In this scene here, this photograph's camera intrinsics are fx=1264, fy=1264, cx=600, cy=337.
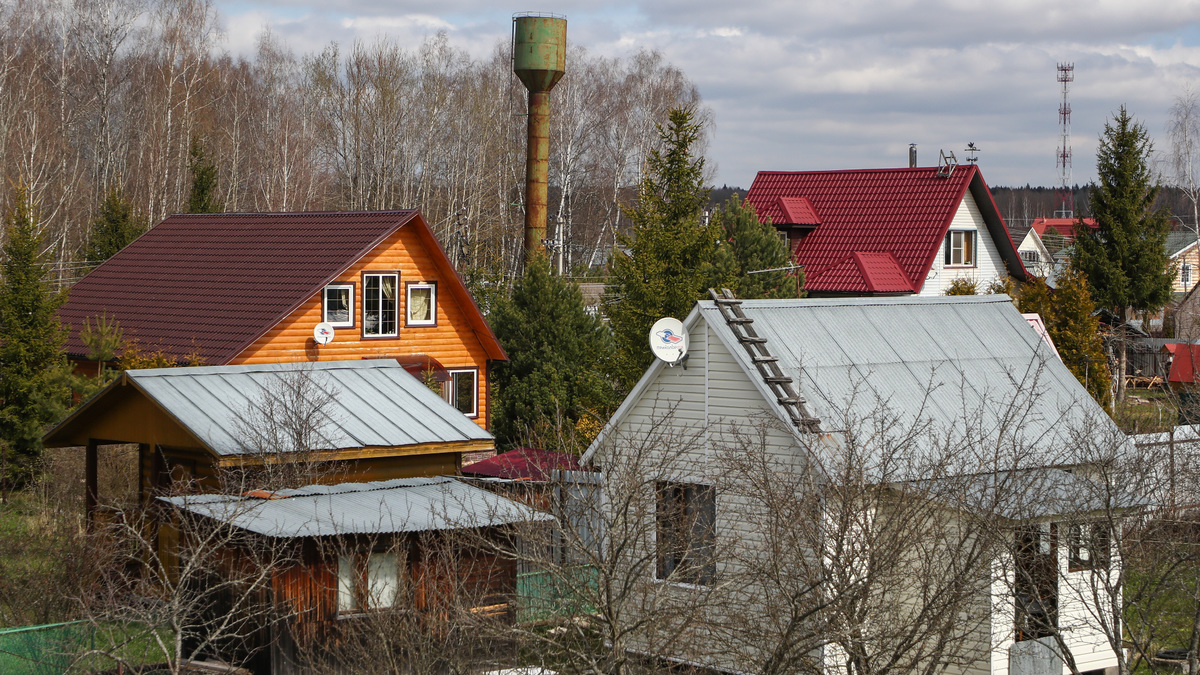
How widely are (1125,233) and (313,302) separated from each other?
27395 millimetres

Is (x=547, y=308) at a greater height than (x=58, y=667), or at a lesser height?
greater

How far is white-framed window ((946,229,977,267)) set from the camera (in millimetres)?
38219

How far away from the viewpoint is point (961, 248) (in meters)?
38.4

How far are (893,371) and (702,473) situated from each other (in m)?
3.00

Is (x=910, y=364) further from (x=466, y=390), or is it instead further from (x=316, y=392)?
(x=466, y=390)

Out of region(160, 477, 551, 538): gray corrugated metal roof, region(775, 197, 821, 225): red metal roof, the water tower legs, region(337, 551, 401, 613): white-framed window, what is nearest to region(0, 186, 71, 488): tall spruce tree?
region(160, 477, 551, 538): gray corrugated metal roof

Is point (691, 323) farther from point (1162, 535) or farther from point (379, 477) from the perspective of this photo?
point (1162, 535)

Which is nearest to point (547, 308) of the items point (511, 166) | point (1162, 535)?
point (1162, 535)

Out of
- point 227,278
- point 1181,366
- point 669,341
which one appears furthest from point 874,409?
point 1181,366

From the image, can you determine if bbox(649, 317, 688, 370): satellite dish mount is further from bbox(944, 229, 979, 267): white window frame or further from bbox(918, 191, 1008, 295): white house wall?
bbox(944, 229, 979, 267): white window frame

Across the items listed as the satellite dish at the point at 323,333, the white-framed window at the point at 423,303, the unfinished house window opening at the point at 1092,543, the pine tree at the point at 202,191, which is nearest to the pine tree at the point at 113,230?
the pine tree at the point at 202,191

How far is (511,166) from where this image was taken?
64.6 m

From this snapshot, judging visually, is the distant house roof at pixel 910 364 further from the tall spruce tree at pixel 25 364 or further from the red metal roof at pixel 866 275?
the red metal roof at pixel 866 275

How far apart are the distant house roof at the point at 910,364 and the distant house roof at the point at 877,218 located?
19.0m
